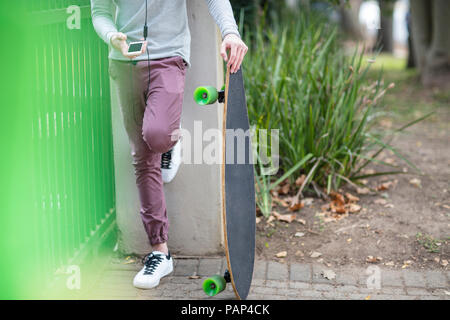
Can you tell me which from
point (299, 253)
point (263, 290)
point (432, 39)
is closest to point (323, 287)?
point (263, 290)

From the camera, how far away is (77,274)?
10.6 ft

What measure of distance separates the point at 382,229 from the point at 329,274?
778 millimetres

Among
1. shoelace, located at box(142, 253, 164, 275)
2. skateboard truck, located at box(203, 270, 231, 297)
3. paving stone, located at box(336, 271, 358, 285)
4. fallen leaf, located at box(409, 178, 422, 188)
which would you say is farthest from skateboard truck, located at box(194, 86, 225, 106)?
fallen leaf, located at box(409, 178, 422, 188)

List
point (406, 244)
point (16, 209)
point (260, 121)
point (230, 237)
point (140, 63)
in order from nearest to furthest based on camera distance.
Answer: point (16, 209), point (230, 237), point (140, 63), point (406, 244), point (260, 121)

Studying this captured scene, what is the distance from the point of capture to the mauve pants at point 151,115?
9.98ft

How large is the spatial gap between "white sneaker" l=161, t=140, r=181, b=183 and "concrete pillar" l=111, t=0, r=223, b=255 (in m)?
0.12

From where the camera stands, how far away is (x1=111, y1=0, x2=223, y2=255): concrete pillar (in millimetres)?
3537

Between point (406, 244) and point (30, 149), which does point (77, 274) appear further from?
point (406, 244)

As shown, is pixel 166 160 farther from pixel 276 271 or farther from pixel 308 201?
pixel 308 201

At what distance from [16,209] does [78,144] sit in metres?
0.82

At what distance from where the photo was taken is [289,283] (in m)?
3.43

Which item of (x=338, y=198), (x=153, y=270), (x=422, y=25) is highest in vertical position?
(x=422, y=25)

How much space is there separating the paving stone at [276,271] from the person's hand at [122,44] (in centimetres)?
152
